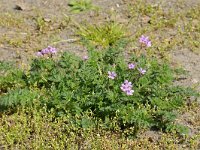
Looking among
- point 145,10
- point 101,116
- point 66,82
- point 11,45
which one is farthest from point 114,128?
point 145,10

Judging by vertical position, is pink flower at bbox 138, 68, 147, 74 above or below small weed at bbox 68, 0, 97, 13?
above

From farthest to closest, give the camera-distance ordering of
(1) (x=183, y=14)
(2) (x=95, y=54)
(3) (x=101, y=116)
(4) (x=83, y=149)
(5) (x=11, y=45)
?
(1) (x=183, y=14) → (5) (x=11, y=45) → (2) (x=95, y=54) → (3) (x=101, y=116) → (4) (x=83, y=149)

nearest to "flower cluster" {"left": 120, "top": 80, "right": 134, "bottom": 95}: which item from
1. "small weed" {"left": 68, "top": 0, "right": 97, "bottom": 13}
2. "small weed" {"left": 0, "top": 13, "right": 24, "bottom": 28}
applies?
"small weed" {"left": 0, "top": 13, "right": 24, "bottom": 28}

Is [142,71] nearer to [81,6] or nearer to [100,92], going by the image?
[100,92]

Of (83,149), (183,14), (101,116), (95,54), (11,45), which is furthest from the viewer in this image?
(183,14)

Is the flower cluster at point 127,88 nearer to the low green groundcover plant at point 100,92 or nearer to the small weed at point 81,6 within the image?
the low green groundcover plant at point 100,92

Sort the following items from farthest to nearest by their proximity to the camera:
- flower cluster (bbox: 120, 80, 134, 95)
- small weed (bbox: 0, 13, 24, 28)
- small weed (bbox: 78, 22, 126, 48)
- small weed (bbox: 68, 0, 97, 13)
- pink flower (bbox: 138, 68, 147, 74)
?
small weed (bbox: 68, 0, 97, 13) → small weed (bbox: 0, 13, 24, 28) → small weed (bbox: 78, 22, 126, 48) → pink flower (bbox: 138, 68, 147, 74) → flower cluster (bbox: 120, 80, 134, 95)

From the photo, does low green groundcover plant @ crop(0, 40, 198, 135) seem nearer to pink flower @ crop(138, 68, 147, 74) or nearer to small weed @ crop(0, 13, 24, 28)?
pink flower @ crop(138, 68, 147, 74)

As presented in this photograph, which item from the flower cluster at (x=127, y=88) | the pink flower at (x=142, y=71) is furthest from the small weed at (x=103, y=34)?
the flower cluster at (x=127, y=88)

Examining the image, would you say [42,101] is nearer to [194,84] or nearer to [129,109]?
[129,109]
